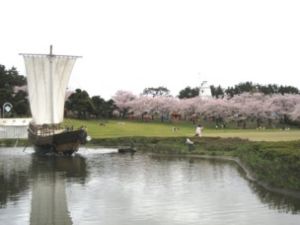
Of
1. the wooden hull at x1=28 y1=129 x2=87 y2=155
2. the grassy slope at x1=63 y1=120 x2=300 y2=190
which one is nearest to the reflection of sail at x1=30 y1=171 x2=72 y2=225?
the grassy slope at x1=63 y1=120 x2=300 y2=190

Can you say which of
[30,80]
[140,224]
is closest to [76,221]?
[140,224]

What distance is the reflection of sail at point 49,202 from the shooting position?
15.2 m

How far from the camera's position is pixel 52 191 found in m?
21.0

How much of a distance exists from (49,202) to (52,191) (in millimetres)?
2635

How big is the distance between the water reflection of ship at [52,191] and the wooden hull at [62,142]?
8.48m

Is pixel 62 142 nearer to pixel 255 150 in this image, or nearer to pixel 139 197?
pixel 255 150

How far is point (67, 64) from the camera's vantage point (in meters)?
52.3

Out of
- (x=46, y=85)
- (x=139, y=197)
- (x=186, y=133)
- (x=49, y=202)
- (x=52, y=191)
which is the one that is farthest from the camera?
(x=186, y=133)

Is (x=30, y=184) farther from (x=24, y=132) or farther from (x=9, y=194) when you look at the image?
(x=24, y=132)

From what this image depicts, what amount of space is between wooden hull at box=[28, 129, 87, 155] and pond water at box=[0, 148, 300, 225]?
486 inches

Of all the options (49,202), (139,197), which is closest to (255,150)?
(139,197)

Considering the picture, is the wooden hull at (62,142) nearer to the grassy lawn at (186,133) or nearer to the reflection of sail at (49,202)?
the grassy lawn at (186,133)

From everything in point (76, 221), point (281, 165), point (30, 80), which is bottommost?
point (76, 221)

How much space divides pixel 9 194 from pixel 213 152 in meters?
19.8
